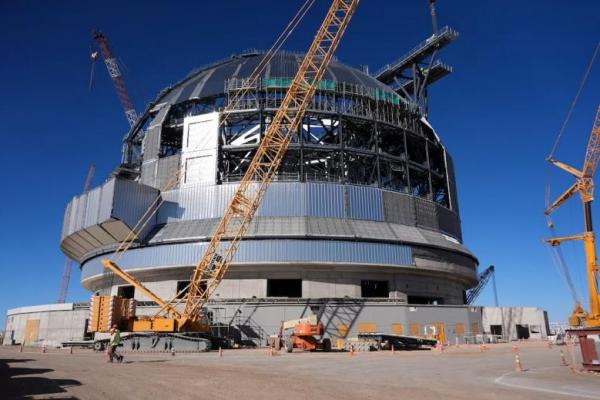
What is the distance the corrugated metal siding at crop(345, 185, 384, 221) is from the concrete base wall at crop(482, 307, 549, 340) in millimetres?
19363

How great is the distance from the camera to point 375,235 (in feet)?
158

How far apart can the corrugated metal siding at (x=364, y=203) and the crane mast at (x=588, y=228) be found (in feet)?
78.8

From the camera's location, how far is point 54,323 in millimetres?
48656

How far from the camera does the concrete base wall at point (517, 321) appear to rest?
56656 millimetres

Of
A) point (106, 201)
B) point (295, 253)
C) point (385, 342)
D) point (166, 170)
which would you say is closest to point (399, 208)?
point (295, 253)

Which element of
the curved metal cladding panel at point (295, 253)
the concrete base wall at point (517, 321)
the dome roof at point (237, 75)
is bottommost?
the concrete base wall at point (517, 321)

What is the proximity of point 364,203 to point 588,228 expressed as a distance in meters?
26.6

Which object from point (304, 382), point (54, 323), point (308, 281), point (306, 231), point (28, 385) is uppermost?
point (306, 231)

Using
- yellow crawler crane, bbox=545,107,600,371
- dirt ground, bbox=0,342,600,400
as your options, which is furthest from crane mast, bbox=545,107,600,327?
dirt ground, bbox=0,342,600,400

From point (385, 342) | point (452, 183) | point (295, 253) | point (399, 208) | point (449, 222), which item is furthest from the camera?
point (452, 183)

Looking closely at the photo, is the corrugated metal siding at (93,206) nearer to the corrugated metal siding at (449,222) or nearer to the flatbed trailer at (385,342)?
the flatbed trailer at (385,342)

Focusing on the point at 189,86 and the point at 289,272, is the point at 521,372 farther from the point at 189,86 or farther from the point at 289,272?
the point at 189,86

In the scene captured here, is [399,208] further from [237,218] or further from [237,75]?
Answer: [237,75]

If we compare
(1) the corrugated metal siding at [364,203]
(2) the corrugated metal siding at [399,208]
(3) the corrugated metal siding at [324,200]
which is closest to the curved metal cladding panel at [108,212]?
(3) the corrugated metal siding at [324,200]
